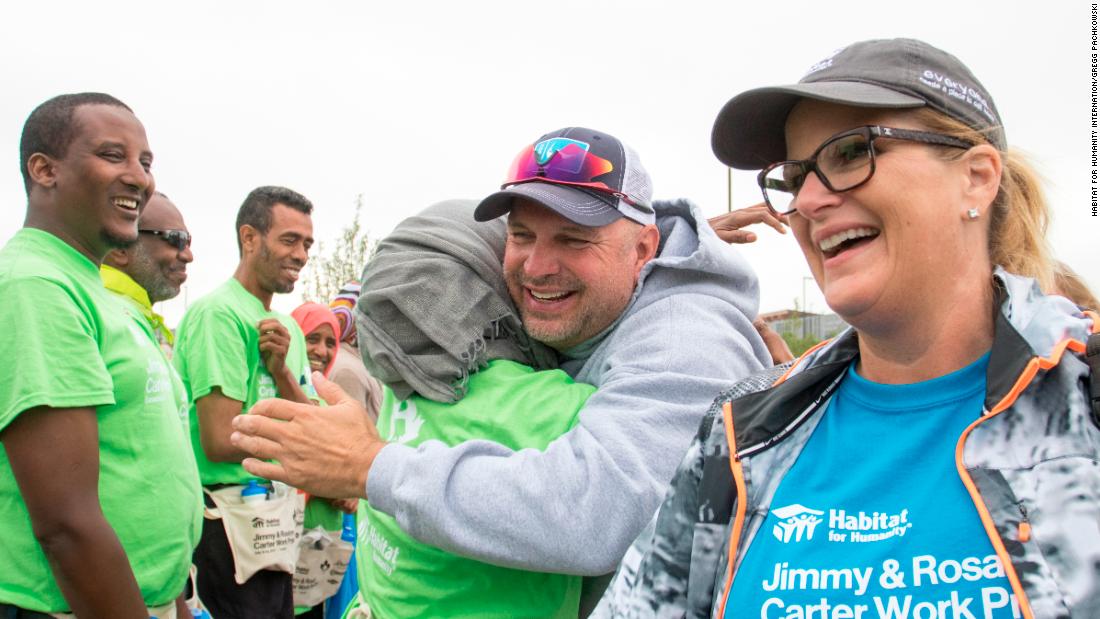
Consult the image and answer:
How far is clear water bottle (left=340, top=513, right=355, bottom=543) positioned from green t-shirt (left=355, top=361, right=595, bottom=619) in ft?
10.2

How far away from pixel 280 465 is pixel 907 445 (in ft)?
4.67

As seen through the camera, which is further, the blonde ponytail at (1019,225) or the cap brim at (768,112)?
the blonde ponytail at (1019,225)

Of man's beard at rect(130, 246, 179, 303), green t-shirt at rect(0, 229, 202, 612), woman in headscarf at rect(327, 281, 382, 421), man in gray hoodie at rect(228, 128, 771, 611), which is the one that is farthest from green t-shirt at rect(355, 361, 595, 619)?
woman in headscarf at rect(327, 281, 382, 421)

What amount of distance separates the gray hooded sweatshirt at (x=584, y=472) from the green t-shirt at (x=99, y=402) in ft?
3.01

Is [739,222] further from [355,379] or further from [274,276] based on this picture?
[355,379]

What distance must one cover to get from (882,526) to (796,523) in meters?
0.15

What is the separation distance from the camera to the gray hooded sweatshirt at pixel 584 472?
1.84m

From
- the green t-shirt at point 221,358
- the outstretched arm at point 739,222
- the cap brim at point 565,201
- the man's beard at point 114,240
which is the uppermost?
the cap brim at point 565,201

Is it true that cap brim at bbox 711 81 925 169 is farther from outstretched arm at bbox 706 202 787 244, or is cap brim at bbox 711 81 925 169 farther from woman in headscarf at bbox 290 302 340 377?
woman in headscarf at bbox 290 302 340 377

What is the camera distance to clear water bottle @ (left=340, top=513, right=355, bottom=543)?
5260 mm

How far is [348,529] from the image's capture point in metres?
5.33

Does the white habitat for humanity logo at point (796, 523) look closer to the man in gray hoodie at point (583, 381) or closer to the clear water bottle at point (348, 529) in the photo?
the man in gray hoodie at point (583, 381)

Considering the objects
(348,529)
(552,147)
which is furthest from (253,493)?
(552,147)

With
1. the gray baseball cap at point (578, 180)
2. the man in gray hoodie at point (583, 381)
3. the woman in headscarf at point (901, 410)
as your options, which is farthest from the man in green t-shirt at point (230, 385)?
the woman in headscarf at point (901, 410)
